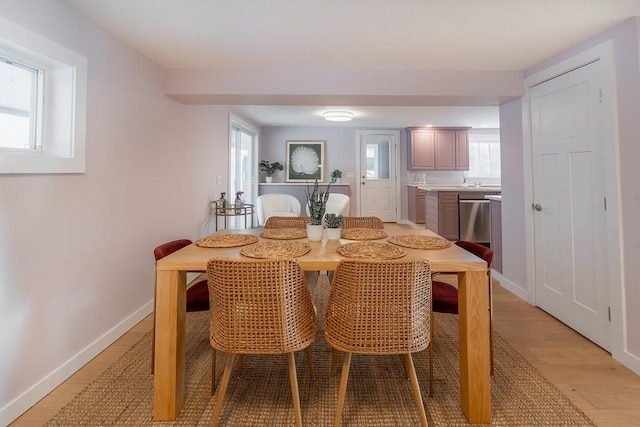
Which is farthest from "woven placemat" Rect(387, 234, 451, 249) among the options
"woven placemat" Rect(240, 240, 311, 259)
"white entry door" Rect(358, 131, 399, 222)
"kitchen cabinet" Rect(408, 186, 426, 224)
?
"white entry door" Rect(358, 131, 399, 222)

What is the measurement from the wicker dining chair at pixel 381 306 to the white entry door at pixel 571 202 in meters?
1.69

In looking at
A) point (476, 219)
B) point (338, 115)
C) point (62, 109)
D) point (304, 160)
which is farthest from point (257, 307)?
point (304, 160)

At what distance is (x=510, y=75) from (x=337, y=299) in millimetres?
2759

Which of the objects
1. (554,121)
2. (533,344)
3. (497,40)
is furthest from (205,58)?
(533,344)

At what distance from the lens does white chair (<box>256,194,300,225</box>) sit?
5.05m

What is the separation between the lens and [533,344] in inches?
85.0

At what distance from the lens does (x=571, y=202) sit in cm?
238

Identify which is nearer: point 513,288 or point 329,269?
point 329,269

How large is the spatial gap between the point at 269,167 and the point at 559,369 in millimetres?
5650

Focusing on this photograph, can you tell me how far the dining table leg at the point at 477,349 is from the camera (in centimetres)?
144

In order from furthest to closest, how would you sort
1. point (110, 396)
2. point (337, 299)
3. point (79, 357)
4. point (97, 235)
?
point (97, 235) → point (79, 357) → point (110, 396) → point (337, 299)

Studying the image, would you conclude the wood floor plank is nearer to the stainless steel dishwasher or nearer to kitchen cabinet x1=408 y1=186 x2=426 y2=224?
the stainless steel dishwasher

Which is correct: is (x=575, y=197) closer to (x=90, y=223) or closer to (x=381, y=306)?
(x=381, y=306)

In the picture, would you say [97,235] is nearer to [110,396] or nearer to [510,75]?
[110,396]
